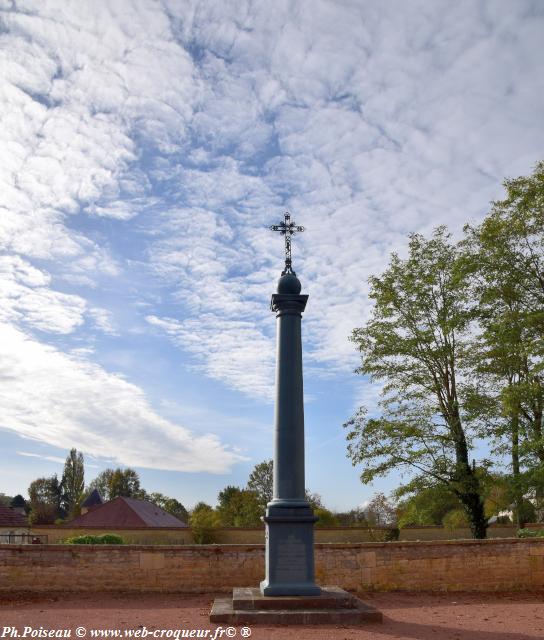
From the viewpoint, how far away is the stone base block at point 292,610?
888 cm

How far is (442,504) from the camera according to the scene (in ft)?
61.3

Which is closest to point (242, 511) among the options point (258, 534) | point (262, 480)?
point (262, 480)

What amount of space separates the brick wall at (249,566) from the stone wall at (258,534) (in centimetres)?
1513

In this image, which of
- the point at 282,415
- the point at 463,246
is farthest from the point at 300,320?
the point at 463,246

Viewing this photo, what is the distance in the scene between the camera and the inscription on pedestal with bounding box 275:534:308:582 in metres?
10.0

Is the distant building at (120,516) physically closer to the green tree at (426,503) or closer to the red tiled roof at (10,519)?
the red tiled roof at (10,519)

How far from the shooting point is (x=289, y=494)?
10.4 metres

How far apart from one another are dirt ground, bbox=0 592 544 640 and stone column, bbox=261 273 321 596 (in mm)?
1294

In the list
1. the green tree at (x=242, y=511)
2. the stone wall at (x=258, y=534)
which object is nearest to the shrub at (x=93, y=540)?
the stone wall at (x=258, y=534)

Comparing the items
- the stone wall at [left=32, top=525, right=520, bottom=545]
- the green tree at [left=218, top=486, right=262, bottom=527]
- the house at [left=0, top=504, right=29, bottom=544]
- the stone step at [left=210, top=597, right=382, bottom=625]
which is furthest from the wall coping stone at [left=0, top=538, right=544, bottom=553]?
the green tree at [left=218, top=486, right=262, bottom=527]

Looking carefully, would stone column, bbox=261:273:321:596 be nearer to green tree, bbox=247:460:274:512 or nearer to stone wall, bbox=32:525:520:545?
stone wall, bbox=32:525:520:545

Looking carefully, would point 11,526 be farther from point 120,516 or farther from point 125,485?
point 125,485

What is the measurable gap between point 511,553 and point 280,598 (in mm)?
6056

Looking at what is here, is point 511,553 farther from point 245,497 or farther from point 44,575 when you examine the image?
point 245,497
